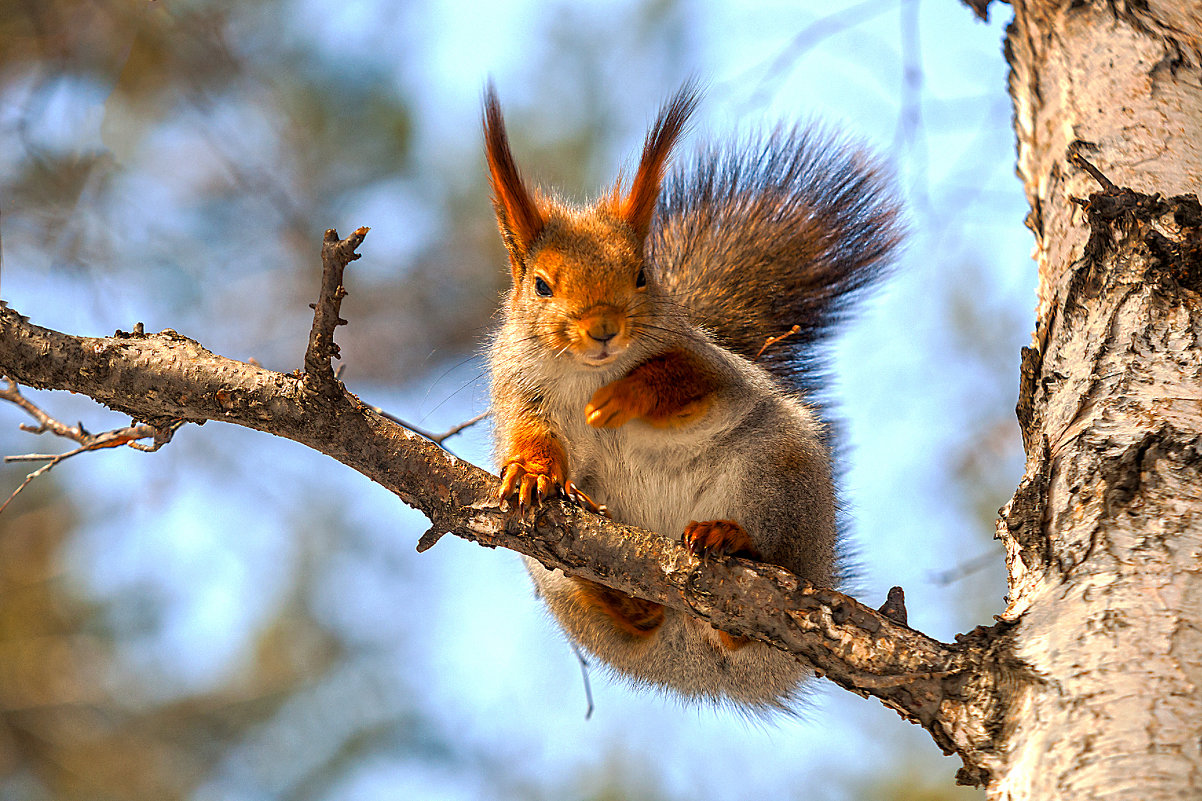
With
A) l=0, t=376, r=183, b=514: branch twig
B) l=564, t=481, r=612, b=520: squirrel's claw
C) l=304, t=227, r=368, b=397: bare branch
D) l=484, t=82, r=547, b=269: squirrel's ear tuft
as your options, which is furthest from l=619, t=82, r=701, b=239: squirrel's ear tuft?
l=0, t=376, r=183, b=514: branch twig

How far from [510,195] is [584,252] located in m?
0.25

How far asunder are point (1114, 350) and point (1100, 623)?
0.59 m

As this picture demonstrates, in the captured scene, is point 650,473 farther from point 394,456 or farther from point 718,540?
point 394,456

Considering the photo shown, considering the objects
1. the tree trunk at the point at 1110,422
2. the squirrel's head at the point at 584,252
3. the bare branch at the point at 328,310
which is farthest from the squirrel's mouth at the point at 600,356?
the tree trunk at the point at 1110,422

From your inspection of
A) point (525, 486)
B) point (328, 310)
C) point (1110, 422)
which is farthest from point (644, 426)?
point (1110, 422)

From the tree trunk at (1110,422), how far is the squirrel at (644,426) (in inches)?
19.4

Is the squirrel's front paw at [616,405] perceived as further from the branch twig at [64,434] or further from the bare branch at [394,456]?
the branch twig at [64,434]

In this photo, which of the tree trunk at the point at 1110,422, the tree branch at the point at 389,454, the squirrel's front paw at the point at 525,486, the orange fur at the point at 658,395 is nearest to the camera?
the tree trunk at the point at 1110,422

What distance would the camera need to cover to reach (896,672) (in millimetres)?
1323

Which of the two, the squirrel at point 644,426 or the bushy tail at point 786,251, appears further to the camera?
the bushy tail at point 786,251

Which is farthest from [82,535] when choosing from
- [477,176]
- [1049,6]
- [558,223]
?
[1049,6]

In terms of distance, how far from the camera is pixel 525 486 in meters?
1.70

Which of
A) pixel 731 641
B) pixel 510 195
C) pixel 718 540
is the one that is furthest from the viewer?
pixel 510 195

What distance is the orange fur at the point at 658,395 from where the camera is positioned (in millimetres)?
1917
